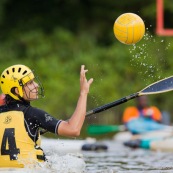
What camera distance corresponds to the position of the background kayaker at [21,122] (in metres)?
6.66

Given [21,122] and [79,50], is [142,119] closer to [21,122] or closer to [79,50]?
[79,50]

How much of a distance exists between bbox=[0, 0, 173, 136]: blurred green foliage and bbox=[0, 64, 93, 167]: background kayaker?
30.7 feet

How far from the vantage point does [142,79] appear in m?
19.0

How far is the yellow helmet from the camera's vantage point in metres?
6.88

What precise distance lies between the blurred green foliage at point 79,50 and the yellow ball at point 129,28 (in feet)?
26.8

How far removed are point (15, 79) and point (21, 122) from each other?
38cm

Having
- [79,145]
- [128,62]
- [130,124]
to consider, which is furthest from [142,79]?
[79,145]

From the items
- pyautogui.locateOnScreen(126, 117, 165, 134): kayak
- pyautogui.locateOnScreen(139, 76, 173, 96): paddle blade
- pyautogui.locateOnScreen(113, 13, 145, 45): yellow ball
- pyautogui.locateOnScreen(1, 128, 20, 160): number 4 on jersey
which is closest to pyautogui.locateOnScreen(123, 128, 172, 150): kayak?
pyautogui.locateOnScreen(126, 117, 165, 134): kayak

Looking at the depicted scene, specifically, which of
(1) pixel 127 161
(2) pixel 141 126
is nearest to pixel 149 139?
(2) pixel 141 126

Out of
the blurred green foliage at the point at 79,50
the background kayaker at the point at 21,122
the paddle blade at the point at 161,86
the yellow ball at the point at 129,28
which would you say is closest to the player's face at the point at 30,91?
the background kayaker at the point at 21,122

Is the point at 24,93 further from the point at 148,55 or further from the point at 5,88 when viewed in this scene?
the point at 148,55

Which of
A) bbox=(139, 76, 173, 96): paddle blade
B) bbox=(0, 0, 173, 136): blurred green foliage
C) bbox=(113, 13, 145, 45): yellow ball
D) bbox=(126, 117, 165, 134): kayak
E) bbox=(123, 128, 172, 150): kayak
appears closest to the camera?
bbox=(139, 76, 173, 96): paddle blade

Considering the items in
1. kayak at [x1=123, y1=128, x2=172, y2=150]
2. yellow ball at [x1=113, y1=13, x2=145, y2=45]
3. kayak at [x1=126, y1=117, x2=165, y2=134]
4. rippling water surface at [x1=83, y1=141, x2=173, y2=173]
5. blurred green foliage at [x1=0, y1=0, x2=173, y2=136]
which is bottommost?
rippling water surface at [x1=83, y1=141, x2=173, y2=173]

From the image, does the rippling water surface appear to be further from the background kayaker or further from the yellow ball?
the background kayaker
